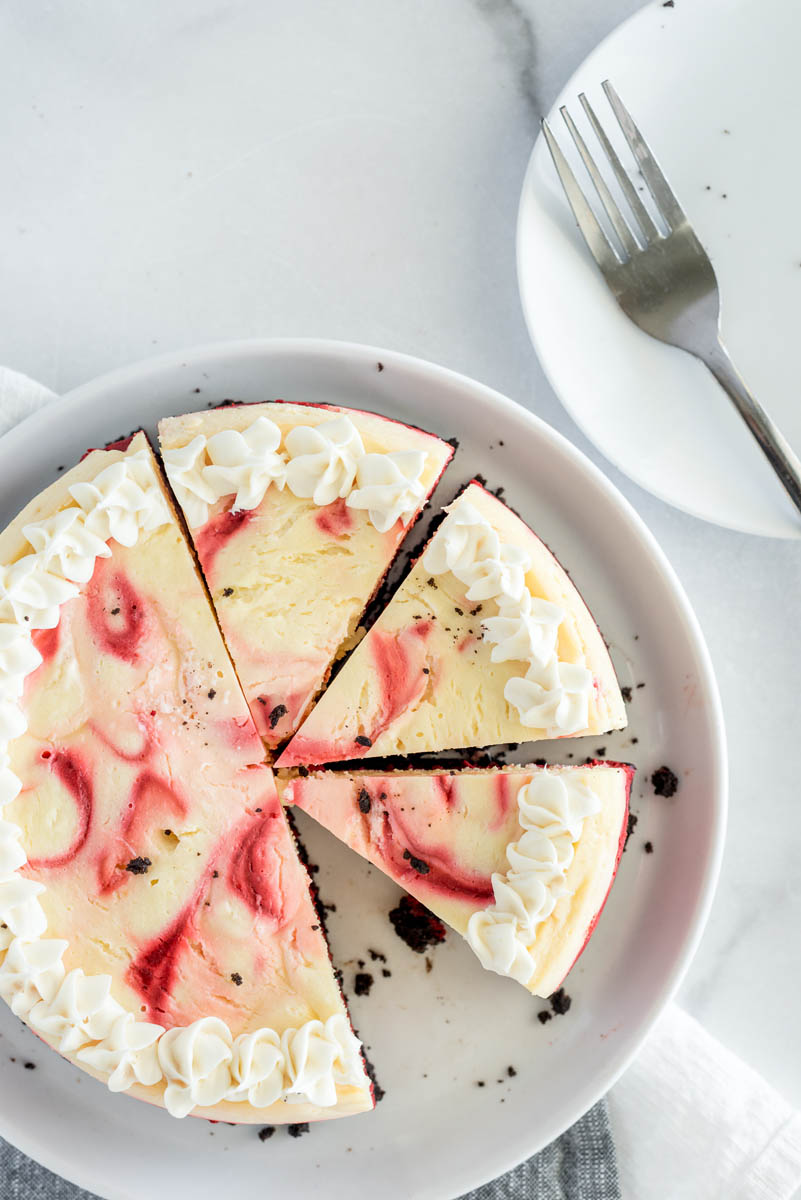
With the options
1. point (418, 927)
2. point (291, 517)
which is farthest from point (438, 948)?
point (291, 517)

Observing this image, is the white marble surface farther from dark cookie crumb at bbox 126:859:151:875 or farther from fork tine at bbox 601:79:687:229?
dark cookie crumb at bbox 126:859:151:875

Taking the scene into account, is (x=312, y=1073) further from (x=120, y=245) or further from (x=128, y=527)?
(x=120, y=245)

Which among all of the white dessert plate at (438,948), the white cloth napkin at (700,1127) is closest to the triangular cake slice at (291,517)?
the white dessert plate at (438,948)

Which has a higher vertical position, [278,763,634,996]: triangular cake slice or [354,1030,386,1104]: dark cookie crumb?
[278,763,634,996]: triangular cake slice

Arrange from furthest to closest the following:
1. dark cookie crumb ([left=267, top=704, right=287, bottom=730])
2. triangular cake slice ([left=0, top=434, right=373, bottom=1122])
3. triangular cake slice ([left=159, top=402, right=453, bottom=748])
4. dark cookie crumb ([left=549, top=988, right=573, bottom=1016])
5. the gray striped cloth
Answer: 1. the gray striped cloth
2. dark cookie crumb ([left=549, top=988, right=573, bottom=1016])
3. dark cookie crumb ([left=267, top=704, right=287, bottom=730])
4. triangular cake slice ([left=159, top=402, right=453, bottom=748])
5. triangular cake slice ([left=0, top=434, right=373, bottom=1122])

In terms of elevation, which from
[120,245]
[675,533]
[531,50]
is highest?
[531,50]

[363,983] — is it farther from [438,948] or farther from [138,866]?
[138,866]

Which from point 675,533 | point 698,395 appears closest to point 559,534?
point 675,533

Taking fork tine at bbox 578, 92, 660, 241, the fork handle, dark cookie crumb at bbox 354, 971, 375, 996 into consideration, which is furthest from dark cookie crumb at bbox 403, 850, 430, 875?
fork tine at bbox 578, 92, 660, 241
